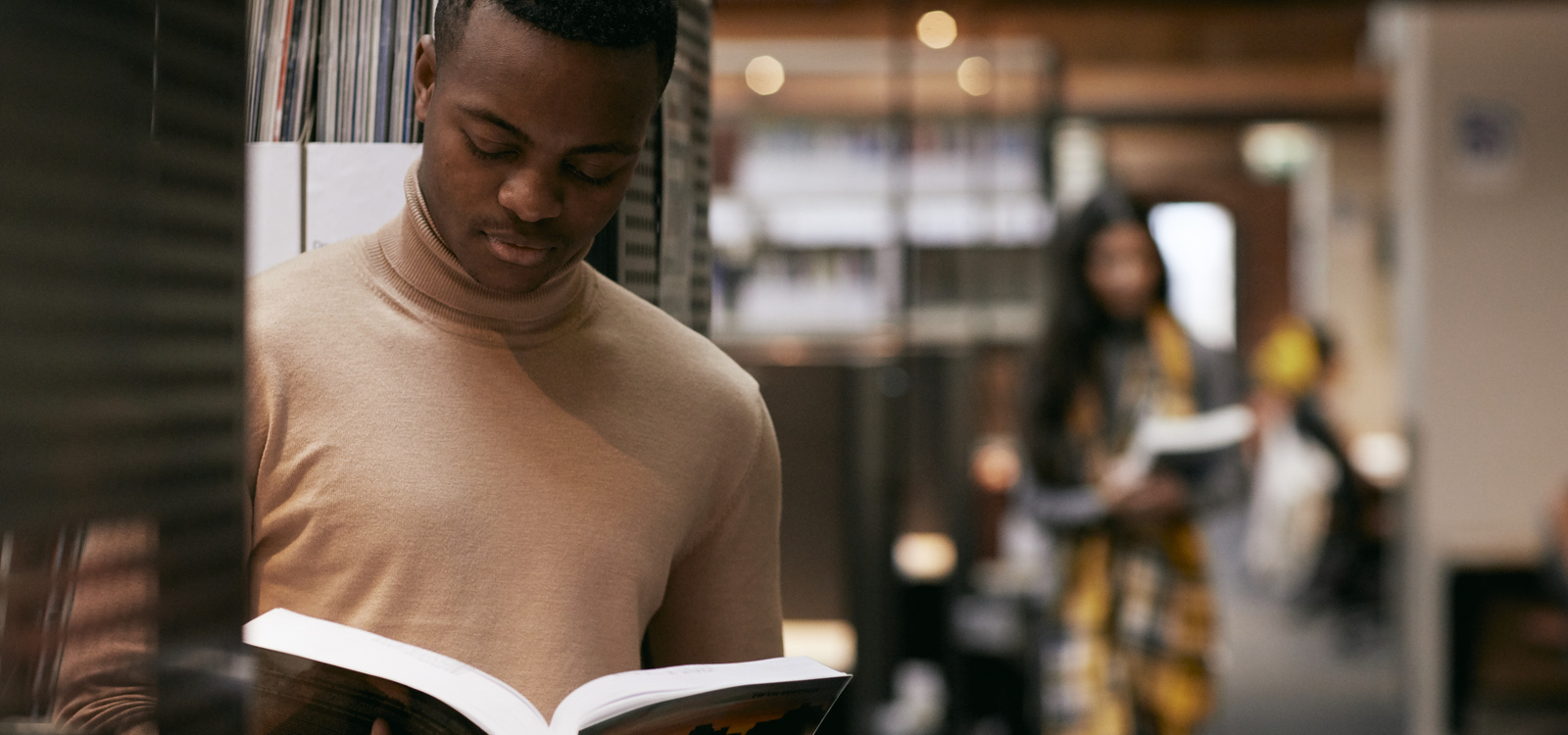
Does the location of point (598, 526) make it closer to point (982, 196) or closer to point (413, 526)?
point (413, 526)

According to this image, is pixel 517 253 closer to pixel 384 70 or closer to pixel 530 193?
pixel 530 193

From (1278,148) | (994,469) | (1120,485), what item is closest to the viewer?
(1120,485)

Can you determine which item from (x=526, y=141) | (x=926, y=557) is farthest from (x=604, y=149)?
(x=926, y=557)

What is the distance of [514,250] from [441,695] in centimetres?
25

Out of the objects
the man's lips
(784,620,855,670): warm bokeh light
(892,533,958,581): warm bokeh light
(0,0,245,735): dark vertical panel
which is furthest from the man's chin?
(892,533,958,581): warm bokeh light

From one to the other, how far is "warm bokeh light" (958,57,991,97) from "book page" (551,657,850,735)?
15.7ft

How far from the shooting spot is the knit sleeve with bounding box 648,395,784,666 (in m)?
0.87

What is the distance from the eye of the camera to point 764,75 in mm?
6246

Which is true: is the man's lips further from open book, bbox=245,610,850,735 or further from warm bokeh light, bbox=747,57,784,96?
warm bokeh light, bbox=747,57,784,96

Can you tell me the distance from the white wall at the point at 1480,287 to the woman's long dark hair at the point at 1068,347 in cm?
175

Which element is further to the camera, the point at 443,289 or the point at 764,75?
the point at 764,75

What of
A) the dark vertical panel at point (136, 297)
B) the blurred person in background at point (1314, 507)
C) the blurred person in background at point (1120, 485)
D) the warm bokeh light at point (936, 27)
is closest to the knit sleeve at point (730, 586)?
the dark vertical panel at point (136, 297)

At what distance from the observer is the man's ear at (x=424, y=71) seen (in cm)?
77

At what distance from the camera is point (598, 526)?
0.79m
